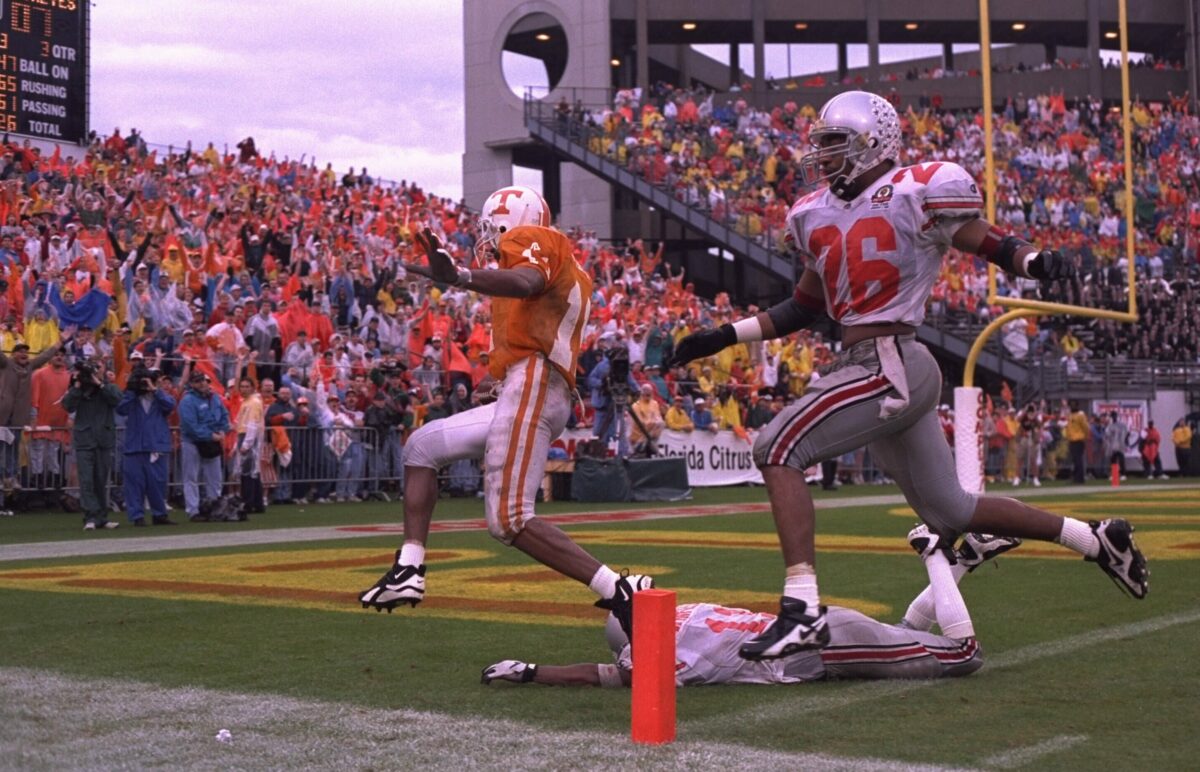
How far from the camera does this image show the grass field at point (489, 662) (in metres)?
4.05

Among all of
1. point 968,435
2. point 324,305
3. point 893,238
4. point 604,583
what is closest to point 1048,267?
point 893,238

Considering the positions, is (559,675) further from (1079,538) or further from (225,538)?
(225,538)

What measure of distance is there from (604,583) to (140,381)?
10022 millimetres

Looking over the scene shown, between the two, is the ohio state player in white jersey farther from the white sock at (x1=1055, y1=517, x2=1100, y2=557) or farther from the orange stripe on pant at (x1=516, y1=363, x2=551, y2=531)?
the orange stripe on pant at (x1=516, y1=363, x2=551, y2=531)

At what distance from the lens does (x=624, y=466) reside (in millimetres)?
19656

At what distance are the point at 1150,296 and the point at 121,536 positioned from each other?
86.1ft

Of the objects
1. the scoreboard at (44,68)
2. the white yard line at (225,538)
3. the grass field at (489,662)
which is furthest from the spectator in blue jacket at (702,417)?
the grass field at (489,662)

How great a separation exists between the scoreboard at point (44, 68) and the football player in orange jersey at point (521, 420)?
19.4 metres

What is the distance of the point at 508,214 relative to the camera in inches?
231

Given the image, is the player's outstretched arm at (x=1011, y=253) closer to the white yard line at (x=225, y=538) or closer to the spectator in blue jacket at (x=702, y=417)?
the white yard line at (x=225, y=538)

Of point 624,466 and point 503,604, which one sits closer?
point 503,604

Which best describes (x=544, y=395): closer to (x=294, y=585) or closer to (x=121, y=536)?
(x=294, y=585)

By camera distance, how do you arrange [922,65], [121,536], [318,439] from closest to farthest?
[121,536], [318,439], [922,65]

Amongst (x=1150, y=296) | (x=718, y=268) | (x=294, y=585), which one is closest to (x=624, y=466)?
(x=294, y=585)
